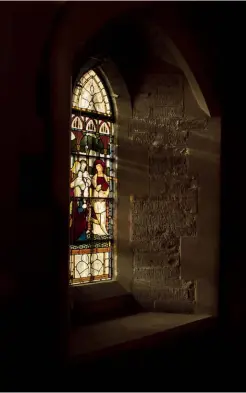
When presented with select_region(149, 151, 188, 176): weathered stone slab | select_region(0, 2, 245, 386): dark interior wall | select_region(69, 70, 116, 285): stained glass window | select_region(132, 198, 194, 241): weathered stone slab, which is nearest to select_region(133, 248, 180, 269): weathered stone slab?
select_region(132, 198, 194, 241): weathered stone slab

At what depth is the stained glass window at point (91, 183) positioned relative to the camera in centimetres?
377

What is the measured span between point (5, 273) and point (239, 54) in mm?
2602

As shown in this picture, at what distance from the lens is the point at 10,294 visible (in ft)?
8.02

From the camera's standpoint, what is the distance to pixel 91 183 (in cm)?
393

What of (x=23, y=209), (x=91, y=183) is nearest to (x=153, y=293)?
(x=91, y=183)

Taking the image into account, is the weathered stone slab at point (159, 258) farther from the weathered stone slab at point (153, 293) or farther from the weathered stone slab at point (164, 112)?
the weathered stone slab at point (164, 112)

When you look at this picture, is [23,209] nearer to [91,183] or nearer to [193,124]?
[91,183]

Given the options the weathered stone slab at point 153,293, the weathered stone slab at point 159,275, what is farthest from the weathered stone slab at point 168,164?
the weathered stone slab at point 153,293

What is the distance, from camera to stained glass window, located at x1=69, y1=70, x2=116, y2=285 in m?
3.77

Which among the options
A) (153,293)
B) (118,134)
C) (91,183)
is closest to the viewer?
(91,183)

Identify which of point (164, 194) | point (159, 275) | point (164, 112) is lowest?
point (159, 275)

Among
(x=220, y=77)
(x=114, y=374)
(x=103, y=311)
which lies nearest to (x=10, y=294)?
(x=114, y=374)

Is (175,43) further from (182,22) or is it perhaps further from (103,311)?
(103,311)

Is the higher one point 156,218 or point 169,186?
point 169,186
